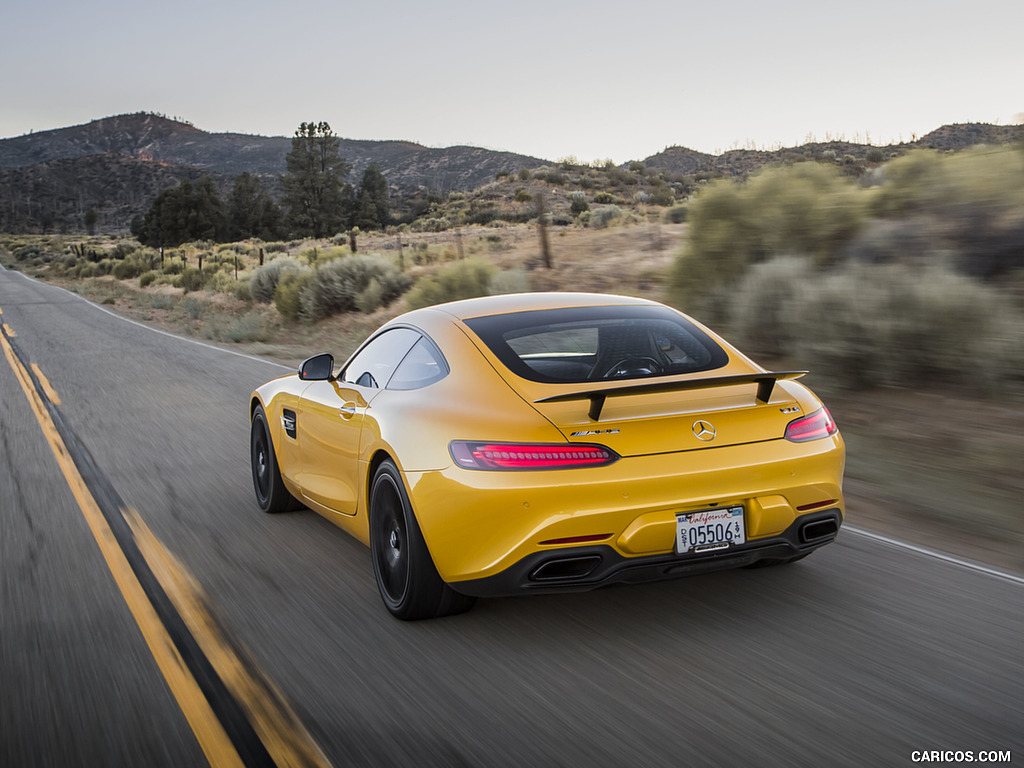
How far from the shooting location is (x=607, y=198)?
174 feet

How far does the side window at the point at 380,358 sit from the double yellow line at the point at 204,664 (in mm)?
1385

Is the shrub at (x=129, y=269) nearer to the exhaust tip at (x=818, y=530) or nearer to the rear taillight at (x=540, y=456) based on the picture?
the rear taillight at (x=540, y=456)

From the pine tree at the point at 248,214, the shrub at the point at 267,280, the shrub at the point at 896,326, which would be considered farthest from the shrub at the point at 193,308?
the pine tree at the point at 248,214

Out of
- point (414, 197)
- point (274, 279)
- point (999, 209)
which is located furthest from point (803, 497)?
point (414, 197)

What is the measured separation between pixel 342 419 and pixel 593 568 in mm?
1930

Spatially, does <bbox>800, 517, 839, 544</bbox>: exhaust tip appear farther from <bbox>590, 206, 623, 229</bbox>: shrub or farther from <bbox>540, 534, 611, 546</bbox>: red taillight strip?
<bbox>590, 206, 623, 229</bbox>: shrub

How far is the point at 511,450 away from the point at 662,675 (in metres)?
1.04

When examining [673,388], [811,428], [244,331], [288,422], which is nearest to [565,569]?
[673,388]

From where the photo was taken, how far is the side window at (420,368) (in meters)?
4.67

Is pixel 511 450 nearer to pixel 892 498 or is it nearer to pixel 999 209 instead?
pixel 892 498

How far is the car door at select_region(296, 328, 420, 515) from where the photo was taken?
513 centimetres

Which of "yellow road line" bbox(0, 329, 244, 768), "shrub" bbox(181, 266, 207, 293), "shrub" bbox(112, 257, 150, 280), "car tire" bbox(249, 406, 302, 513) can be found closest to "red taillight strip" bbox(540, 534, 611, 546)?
"yellow road line" bbox(0, 329, 244, 768)

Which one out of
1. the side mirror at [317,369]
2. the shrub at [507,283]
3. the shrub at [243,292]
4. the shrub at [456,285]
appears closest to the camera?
the side mirror at [317,369]

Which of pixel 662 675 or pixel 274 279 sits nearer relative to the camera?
pixel 662 675
